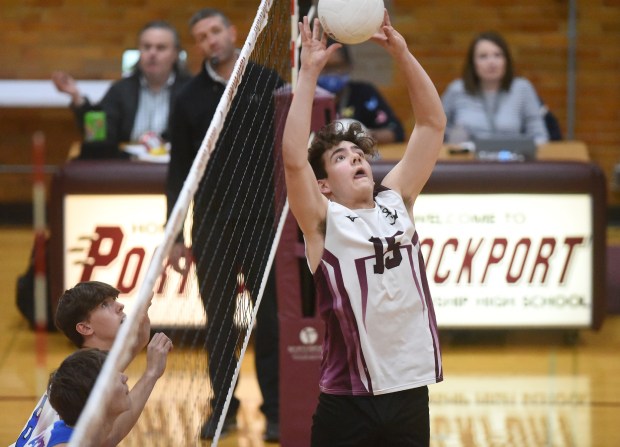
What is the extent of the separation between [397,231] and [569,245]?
14.5 ft

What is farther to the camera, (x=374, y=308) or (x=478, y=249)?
(x=478, y=249)

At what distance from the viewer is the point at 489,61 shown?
31.6ft

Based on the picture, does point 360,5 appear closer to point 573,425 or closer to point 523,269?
point 573,425

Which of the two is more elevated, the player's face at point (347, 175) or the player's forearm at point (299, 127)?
the player's forearm at point (299, 127)

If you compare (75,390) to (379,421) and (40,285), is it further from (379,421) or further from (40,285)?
(40,285)

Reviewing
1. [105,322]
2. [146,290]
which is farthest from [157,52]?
[146,290]

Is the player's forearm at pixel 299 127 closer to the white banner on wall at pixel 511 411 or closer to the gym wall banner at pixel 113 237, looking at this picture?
the white banner on wall at pixel 511 411

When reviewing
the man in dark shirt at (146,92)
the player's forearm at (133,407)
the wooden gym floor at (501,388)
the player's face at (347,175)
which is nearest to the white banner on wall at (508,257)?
the wooden gym floor at (501,388)

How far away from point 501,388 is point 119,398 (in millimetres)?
4413

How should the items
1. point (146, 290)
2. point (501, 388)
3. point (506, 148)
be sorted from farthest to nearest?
point (506, 148) < point (501, 388) < point (146, 290)

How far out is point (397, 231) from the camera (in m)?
4.36

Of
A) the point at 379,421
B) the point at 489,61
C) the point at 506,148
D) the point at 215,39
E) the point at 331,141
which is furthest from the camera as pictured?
the point at 489,61

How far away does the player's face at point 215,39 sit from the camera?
6.79 meters

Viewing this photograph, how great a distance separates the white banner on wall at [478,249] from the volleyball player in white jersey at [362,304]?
13.4 ft
